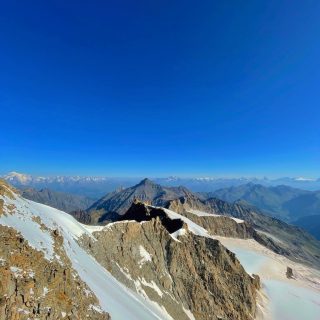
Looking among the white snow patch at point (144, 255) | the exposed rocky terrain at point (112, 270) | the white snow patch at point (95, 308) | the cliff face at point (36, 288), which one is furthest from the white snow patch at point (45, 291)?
the white snow patch at point (144, 255)

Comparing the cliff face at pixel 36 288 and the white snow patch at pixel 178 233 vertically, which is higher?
the cliff face at pixel 36 288

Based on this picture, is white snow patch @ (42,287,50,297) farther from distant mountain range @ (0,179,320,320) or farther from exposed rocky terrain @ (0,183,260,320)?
exposed rocky terrain @ (0,183,260,320)

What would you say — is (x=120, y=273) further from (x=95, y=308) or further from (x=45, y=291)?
(x=45, y=291)

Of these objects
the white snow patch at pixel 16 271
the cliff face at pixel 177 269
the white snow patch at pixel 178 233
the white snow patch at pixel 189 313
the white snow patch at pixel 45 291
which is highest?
the white snow patch at pixel 16 271

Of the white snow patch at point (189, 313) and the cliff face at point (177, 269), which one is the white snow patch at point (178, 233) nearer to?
the cliff face at point (177, 269)

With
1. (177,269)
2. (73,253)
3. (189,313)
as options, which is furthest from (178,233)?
(73,253)

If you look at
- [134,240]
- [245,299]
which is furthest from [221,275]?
[134,240]
